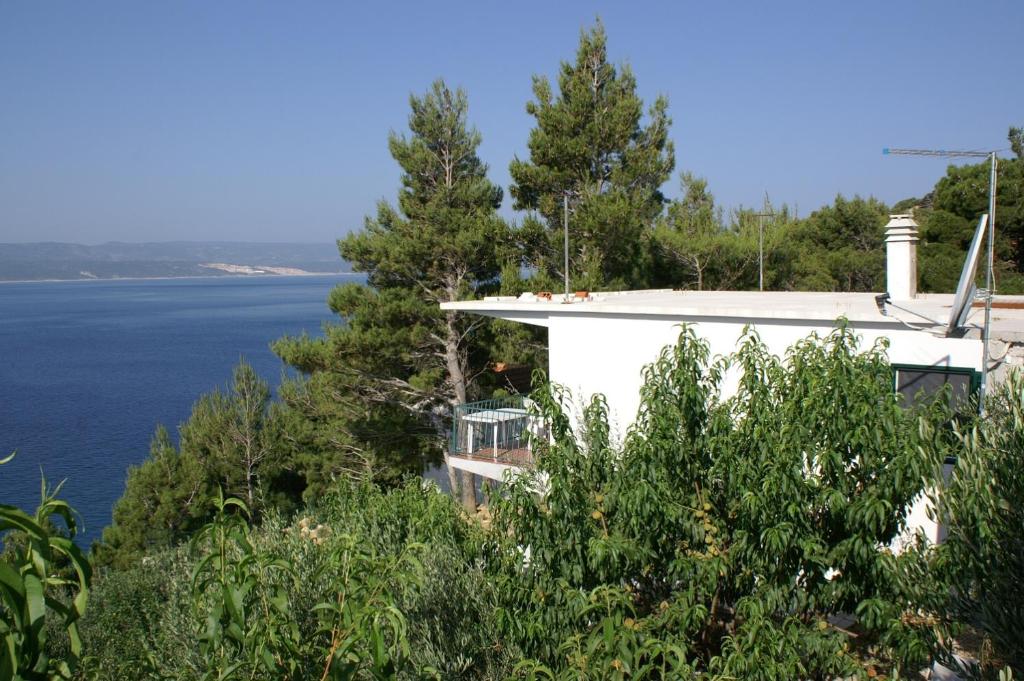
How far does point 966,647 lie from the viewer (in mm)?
6945

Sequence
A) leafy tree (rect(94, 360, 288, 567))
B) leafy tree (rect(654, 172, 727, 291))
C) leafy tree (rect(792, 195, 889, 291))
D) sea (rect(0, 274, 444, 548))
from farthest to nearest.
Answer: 1. sea (rect(0, 274, 444, 548))
2. leafy tree (rect(792, 195, 889, 291))
3. leafy tree (rect(654, 172, 727, 291))
4. leafy tree (rect(94, 360, 288, 567))

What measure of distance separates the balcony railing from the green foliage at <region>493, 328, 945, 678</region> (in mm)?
5351

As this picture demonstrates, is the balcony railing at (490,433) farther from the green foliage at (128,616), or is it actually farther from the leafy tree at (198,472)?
the leafy tree at (198,472)

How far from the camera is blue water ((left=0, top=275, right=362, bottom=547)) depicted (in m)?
33.8

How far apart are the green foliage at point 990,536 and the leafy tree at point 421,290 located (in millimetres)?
14638

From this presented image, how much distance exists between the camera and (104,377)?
58.9 meters

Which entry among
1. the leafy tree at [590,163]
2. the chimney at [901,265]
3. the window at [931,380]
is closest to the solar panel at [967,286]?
the window at [931,380]

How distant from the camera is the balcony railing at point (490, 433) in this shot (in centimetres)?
1182

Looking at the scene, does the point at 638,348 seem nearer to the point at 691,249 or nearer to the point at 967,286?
the point at 967,286

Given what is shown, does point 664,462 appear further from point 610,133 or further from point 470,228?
point 610,133

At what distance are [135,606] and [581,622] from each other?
7498mm

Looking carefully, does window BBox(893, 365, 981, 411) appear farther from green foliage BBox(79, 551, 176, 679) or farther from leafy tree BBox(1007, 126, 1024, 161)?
leafy tree BBox(1007, 126, 1024, 161)

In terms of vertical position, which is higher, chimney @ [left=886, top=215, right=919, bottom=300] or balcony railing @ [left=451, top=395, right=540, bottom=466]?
chimney @ [left=886, top=215, right=919, bottom=300]

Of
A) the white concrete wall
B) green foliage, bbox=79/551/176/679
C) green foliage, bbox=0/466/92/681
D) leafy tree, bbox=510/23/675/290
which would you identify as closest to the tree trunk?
leafy tree, bbox=510/23/675/290
